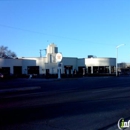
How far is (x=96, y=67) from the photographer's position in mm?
79000

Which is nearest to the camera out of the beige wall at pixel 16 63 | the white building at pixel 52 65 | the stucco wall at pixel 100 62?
the beige wall at pixel 16 63

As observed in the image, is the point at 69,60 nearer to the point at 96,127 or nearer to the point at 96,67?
the point at 96,67

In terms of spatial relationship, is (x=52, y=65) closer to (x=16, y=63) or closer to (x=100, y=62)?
(x=16, y=63)

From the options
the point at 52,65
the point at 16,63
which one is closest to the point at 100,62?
the point at 52,65

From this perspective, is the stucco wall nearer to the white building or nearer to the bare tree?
the white building

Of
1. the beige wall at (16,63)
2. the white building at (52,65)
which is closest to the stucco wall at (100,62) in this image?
the white building at (52,65)

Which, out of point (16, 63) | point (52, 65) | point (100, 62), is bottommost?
point (52, 65)

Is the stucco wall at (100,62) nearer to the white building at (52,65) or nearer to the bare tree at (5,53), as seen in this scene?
the white building at (52,65)

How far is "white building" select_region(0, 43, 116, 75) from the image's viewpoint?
70.4 m

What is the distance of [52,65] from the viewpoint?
7219 cm

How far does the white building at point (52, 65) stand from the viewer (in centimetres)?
7044

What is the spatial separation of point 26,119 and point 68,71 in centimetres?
6709

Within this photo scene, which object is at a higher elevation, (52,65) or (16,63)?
(16,63)

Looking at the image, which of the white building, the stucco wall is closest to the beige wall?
the white building
